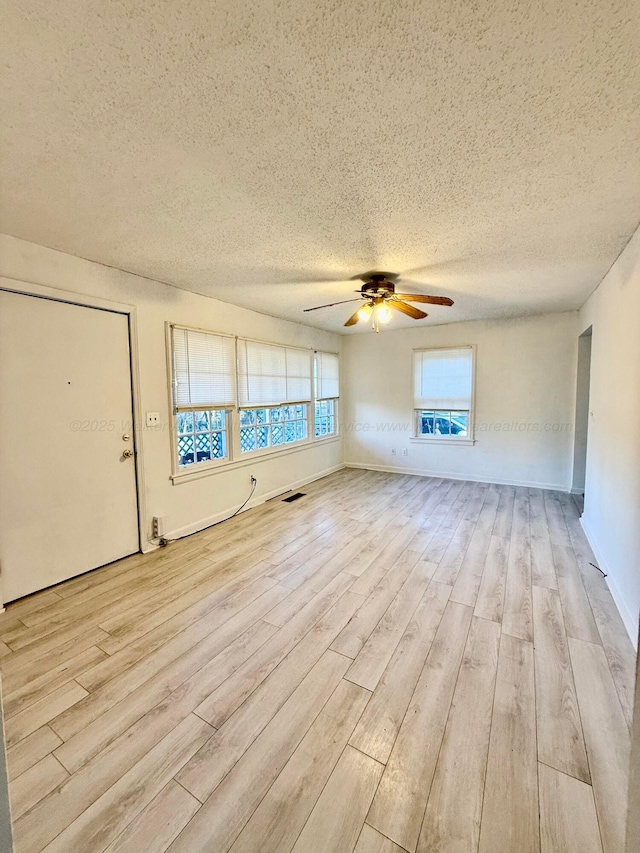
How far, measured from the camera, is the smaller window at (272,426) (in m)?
4.30

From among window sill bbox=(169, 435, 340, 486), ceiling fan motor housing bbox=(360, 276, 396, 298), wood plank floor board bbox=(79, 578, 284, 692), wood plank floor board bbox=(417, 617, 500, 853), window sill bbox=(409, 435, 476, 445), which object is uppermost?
ceiling fan motor housing bbox=(360, 276, 396, 298)

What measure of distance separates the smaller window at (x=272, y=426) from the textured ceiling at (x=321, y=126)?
2154 millimetres

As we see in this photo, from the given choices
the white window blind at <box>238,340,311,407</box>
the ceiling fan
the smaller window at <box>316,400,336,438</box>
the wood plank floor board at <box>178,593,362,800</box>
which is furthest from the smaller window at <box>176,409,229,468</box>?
the wood plank floor board at <box>178,593,362,800</box>

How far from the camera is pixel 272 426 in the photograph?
4750 millimetres

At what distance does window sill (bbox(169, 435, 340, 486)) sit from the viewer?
3494 millimetres

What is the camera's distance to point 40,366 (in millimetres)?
2490

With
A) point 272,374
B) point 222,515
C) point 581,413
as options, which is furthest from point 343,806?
point 581,413

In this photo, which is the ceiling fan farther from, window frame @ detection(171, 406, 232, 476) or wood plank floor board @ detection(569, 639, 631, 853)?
wood plank floor board @ detection(569, 639, 631, 853)

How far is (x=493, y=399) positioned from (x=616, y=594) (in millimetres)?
3336

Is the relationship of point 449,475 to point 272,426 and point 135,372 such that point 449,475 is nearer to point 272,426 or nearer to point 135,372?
point 272,426

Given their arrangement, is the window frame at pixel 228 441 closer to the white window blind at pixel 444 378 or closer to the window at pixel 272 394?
the window at pixel 272 394

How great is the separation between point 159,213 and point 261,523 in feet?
9.68

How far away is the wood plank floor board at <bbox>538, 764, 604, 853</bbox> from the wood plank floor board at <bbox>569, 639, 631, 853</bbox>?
0.10ft

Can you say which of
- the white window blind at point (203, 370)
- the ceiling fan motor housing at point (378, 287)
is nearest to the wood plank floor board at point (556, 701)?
the ceiling fan motor housing at point (378, 287)
